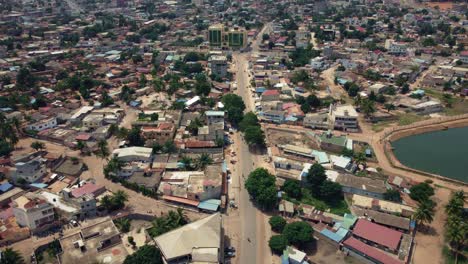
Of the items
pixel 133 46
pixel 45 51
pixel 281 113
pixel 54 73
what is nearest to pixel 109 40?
pixel 133 46

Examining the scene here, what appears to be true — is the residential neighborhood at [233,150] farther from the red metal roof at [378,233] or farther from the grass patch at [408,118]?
the grass patch at [408,118]

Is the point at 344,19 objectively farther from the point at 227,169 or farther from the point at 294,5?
the point at 227,169

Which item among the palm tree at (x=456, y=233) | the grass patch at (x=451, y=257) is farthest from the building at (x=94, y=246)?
the palm tree at (x=456, y=233)

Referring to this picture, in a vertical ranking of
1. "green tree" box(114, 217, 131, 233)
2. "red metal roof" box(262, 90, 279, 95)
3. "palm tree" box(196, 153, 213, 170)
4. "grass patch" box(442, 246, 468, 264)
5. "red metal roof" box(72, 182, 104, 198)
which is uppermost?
"red metal roof" box(262, 90, 279, 95)

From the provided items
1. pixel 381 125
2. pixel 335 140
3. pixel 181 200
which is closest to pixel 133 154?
pixel 181 200

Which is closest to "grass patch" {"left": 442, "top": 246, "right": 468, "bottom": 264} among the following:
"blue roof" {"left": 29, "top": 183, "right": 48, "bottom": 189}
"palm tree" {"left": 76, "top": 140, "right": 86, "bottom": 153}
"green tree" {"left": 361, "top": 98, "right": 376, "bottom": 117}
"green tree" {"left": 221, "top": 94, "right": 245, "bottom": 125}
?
"green tree" {"left": 361, "top": 98, "right": 376, "bottom": 117}

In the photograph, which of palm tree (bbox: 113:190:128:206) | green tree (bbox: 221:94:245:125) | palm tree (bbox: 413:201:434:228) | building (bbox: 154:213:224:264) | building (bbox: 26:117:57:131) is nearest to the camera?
building (bbox: 154:213:224:264)

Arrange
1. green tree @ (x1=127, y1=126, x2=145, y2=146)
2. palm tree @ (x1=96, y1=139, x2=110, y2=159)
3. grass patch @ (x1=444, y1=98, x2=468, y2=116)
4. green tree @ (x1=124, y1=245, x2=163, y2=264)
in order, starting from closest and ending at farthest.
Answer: green tree @ (x1=124, y1=245, x2=163, y2=264) → palm tree @ (x1=96, y1=139, x2=110, y2=159) → green tree @ (x1=127, y1=126, x2=145, y2=146) → grass patch @ (x1=444, y1=98, x2=468, y2=116)

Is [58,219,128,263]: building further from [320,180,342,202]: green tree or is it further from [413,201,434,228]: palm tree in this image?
[413,201,434,228]: palm tree
